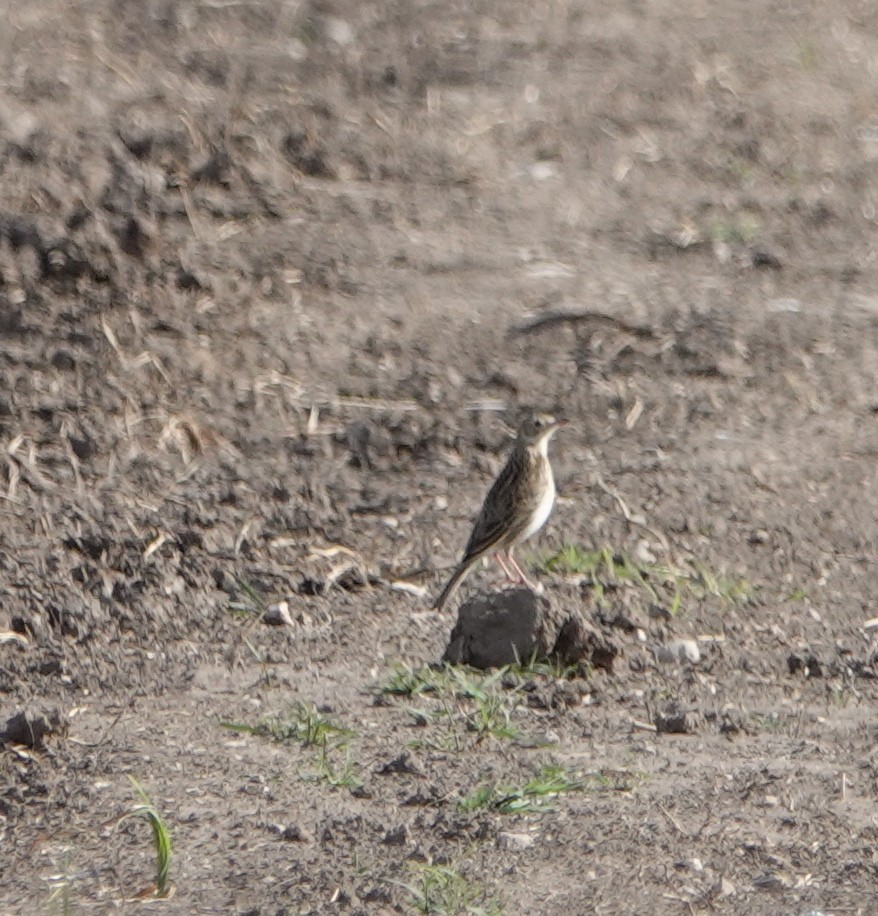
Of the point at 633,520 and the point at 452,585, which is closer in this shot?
the point at 452,585

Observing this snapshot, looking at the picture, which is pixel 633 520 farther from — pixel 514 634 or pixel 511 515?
pixel 514 634

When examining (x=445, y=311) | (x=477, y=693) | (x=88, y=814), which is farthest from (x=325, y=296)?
(x=88, y=814)

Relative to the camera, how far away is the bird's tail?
751 centimetres

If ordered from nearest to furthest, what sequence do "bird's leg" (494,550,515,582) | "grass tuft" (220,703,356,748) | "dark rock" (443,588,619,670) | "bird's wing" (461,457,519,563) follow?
"grass tuft" (220,703,356,748)
"dark rock" (443,588,619,670)
"bird's wing" (461,457,519,563)
"bird's leg" (494,550,515,582)

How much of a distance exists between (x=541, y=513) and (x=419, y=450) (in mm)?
1307

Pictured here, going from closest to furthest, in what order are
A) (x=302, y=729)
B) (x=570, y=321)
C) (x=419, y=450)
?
(x=302, y=729), (x=419, y=450), (x=570, y=321)

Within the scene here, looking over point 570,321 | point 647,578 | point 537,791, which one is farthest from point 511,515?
point 570,321

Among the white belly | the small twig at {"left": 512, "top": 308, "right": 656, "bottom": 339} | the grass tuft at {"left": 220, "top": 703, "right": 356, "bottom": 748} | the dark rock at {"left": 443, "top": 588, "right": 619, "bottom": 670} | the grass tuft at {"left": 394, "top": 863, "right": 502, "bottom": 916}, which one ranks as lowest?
the grass tuft at {"left": 220, "top": 703, "right": 356, "bottom": 748}

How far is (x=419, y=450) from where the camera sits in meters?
8.86

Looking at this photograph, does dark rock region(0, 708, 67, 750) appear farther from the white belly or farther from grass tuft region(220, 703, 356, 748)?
the white belly

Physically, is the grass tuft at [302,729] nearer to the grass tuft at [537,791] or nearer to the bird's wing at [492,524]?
the grass tuft at [537,791]

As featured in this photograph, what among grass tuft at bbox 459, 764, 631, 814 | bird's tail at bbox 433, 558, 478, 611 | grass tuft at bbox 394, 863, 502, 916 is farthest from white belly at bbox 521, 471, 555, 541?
grass tuft at bbox 394, 863, 502, 916

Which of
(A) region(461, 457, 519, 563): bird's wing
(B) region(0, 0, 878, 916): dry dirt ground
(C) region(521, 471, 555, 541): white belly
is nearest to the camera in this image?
(B) region(0, 0, 878, 916): dry dirt ground

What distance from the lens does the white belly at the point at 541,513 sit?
7.59m
